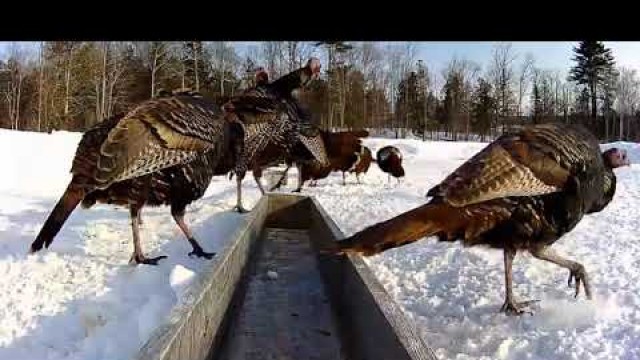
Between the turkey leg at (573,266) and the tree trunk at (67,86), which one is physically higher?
the tree trunk at (67,86)

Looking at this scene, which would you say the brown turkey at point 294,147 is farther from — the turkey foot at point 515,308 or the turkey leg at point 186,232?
the turkey foot at point 515,308

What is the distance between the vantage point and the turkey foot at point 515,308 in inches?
148

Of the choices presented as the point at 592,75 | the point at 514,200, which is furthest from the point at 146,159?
the point at 592,75

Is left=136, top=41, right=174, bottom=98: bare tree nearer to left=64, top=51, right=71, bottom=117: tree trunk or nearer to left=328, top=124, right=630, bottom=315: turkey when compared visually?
left=328, top=124, right=630, bottom=315: turkey

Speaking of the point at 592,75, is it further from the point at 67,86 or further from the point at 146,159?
the point at 146,159

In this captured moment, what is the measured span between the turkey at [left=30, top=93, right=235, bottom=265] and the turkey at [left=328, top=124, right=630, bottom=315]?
72.2 inches

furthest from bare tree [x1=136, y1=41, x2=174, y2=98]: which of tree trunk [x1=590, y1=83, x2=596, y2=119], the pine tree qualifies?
tree trunk [x1=590, y1=83, x2=596, y2=119]

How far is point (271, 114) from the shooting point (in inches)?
312

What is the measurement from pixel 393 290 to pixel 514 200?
1285mm

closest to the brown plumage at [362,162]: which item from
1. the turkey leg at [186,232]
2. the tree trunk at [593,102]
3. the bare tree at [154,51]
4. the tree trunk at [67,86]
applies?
the bare tree at [154,51]

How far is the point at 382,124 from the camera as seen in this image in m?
48.6

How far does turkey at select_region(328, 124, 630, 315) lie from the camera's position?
10.8 ft

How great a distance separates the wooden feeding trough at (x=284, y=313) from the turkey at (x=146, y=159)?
67cm

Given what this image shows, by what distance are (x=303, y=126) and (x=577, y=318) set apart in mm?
5861
